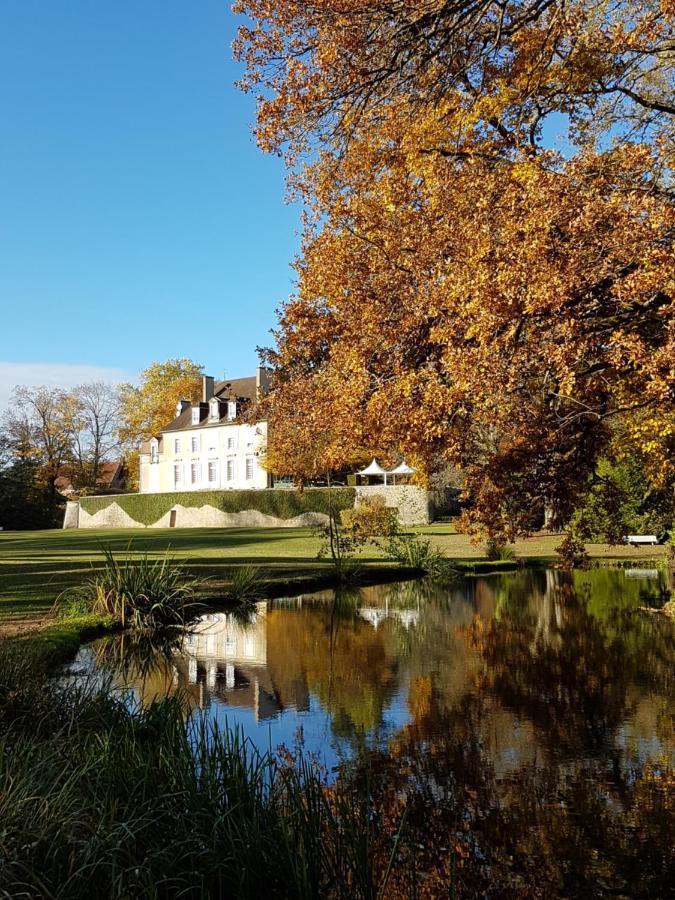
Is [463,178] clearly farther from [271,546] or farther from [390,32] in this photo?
[271,546]

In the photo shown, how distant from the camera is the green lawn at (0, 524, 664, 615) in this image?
16.8 metres

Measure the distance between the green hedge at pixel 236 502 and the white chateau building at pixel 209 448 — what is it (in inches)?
235

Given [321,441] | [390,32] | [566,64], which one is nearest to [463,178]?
[566,64]

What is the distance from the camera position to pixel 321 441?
2005cm

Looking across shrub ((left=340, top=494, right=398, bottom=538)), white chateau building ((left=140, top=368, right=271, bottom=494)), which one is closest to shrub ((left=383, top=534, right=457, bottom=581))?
shrub ((left=340, top=494, right=398, bottom=538))

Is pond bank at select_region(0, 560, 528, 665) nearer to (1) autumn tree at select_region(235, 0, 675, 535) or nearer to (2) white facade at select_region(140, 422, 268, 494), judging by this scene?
(1) autumn tree at select_region(235, 0, 675, 535)

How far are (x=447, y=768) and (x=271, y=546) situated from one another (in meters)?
23.8

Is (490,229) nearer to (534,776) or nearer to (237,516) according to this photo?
(534,776)

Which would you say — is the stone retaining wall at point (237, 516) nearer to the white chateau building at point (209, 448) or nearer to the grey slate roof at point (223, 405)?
the white chateau building at point (209, 448)

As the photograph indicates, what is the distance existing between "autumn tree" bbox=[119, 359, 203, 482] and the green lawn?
24.6 m

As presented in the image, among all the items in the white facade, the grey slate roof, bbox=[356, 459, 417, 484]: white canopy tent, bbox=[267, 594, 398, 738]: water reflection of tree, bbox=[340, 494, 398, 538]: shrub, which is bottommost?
bbox=[267, 594, 398, 738]: water reflection of tree

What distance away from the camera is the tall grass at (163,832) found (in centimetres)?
376

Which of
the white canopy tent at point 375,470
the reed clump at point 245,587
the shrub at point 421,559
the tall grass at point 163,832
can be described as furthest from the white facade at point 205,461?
the tall grass at point 163,832

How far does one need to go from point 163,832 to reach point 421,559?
19.8 meters
